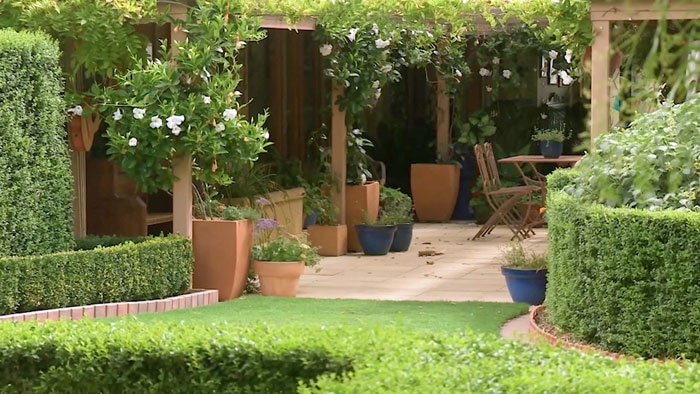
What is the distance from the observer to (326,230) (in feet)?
42.9

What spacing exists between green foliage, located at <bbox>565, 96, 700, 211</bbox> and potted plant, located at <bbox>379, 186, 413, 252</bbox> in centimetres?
568

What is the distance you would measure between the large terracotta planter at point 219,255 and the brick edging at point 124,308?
0.11 m

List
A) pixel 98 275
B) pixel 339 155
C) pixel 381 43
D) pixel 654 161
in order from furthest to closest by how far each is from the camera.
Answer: pixel 339 155 < pixel 381 43 < pixel 98 275 < pixel 654 161

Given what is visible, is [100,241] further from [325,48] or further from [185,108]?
[325,48]

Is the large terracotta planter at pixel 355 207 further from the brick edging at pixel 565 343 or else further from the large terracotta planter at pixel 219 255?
the brick edging at pixel 565 343

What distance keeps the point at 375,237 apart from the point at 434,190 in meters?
3.51

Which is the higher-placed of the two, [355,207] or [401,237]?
[355,207]

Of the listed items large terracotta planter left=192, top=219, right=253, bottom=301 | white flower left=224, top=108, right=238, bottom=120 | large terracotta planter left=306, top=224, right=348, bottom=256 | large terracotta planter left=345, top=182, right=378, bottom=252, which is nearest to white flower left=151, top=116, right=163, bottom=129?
white flower left=224, top=108, right=238, bottom=120

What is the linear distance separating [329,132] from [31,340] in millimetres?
8078

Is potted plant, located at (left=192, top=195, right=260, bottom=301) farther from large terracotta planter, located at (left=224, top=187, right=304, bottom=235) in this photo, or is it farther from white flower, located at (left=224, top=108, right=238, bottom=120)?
large terracotta planter, located at (left=224, top=187, right=304, bottom=235)

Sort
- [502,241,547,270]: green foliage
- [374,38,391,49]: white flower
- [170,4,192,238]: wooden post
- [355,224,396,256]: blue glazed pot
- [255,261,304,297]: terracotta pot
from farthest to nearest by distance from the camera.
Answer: [355,224,396,256]: blue glazed pot → [374,38,391,49]: white flower → [255,261,304,297]: terracotta pot → [170,4,192,238]: wooden post → [502,241,547,270]: green foliage

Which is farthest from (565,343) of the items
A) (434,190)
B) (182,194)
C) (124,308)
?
(434,190)

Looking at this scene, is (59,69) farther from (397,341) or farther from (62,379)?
(397,341)

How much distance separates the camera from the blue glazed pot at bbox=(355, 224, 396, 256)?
13.0m
